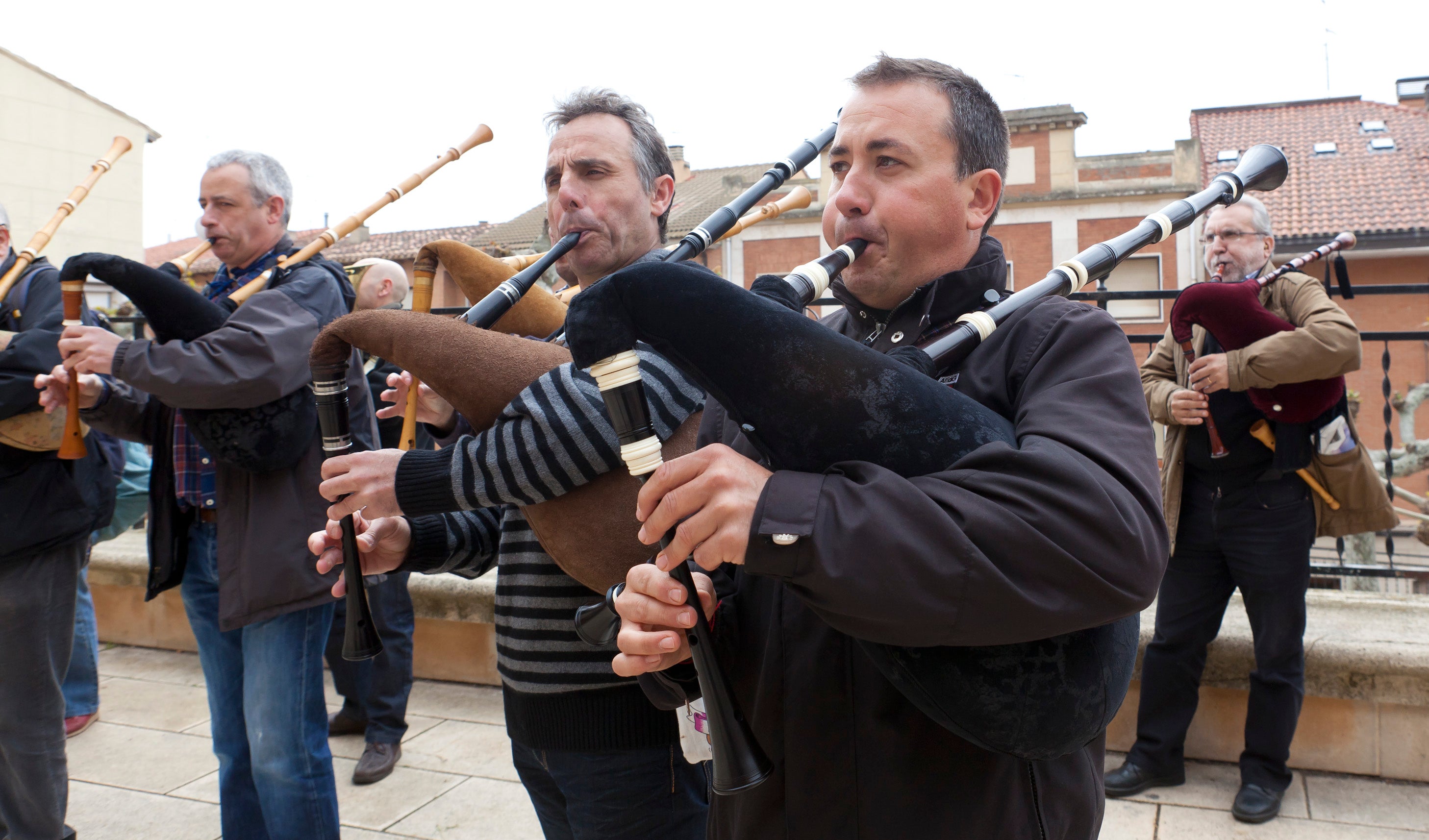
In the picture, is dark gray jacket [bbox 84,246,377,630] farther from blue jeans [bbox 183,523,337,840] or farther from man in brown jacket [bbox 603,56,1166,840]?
man in brown jacket [bbox 603,56,1166,840]

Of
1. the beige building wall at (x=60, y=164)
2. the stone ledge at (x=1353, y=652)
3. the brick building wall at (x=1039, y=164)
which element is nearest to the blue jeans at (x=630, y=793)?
the stone ledge at (x=1353, y=652)

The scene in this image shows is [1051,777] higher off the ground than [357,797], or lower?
higher

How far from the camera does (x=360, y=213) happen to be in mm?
2752

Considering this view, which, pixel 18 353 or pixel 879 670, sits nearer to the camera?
Answer: pixel 879 670

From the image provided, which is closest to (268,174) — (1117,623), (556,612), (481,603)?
(556,612)

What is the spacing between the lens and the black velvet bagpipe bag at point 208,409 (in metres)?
2.48

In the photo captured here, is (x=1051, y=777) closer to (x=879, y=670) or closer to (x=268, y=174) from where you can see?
(x=879, y=670)

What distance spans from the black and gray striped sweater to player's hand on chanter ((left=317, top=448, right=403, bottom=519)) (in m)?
0.03

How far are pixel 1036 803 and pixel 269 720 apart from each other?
6.77ft

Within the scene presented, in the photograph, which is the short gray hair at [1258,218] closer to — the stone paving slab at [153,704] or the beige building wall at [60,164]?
the stone paving slab at [153,704]

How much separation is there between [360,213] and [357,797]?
2.08m

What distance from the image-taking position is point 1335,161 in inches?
941

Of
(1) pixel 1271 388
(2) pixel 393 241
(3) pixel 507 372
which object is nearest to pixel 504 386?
(3) pixel 507 372

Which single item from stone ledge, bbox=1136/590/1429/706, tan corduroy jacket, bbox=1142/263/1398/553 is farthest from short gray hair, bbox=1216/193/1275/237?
stone ledge, bbox=1136/590/1429/706
